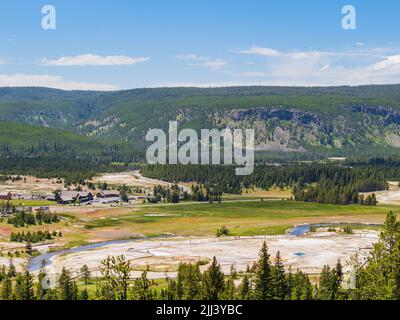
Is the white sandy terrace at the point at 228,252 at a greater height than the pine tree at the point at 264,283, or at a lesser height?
lesser

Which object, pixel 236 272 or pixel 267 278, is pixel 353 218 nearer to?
pixel 236 272

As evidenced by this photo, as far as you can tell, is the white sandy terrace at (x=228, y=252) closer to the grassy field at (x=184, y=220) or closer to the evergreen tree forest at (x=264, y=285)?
the grassy field at (x=184, y=220)

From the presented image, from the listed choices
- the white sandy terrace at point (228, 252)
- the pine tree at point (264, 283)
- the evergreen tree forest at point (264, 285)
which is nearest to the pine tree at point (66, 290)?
the evergreen tree forest at point (264, 285)

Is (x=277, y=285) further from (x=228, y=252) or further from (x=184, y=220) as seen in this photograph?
(x=184, y=220)

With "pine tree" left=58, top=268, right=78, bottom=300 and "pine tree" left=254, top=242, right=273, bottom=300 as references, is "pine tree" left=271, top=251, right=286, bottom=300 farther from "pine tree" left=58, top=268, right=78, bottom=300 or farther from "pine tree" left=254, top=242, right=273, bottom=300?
"pine tree" left=58, top=268, right=78, bottom=300

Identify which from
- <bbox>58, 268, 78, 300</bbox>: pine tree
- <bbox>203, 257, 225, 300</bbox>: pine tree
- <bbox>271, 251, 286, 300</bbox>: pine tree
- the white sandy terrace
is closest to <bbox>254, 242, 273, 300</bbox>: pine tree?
<bbox>271, 251, 286, 300</bbox>: pine tree

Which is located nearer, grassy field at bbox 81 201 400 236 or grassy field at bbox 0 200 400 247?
grassy field at bbox 0 200 400 247

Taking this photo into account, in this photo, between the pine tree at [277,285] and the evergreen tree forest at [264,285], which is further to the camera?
the pine tree at [277,285]

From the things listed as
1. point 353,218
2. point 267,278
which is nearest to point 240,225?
point 353,218

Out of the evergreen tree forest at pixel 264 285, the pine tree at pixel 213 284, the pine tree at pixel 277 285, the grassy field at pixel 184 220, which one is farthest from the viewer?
the grassy field at pixel 184 220
